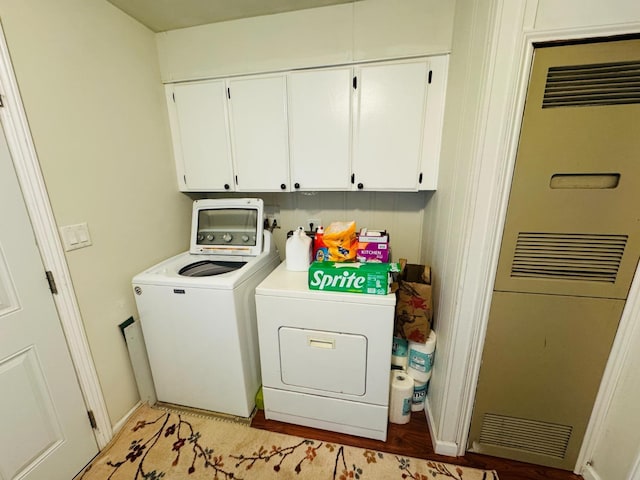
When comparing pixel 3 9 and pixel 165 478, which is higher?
pixel 3 9

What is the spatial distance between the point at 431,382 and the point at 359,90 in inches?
73.4

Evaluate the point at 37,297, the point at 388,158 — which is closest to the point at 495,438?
the point at 388,158

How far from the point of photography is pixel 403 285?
1.43m

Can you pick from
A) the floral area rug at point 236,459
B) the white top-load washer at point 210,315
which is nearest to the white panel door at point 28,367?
the floral area rug at point 236,459

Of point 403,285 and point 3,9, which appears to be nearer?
point 3,9

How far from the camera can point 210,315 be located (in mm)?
1384

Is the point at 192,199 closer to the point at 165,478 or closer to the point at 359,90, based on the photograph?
the point at 359,90

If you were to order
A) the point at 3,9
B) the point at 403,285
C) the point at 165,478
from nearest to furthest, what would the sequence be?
the point at 3,9 → the point at 165,478 → the point at 403,285

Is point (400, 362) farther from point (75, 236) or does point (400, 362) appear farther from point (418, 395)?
point (75, 236)

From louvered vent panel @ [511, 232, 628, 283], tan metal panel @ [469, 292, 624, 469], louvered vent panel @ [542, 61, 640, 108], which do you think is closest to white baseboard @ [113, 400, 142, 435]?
tan metal panel @ [469, 292, 624, 469]

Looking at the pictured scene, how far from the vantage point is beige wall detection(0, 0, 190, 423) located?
113cm

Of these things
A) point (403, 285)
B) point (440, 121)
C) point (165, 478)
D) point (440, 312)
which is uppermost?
point (440, 121)

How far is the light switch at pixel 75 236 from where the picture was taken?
1.21m

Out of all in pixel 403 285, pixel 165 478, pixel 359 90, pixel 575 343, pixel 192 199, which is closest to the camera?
pixel 575 343
